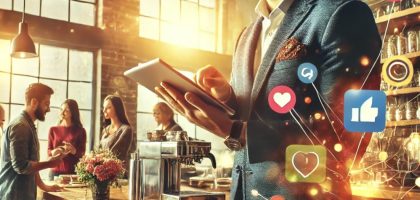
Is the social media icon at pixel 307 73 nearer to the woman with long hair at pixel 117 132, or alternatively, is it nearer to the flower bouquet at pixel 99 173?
the flower bouquet at pixel 99 173

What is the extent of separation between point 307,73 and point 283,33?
12cm

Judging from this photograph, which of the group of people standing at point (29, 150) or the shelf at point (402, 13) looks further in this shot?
the group of people standing at point (29, 150)

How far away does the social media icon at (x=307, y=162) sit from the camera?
0.81 meters

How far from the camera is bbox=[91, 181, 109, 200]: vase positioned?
6.79 ft

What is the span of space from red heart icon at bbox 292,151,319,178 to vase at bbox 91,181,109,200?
4.62 feet

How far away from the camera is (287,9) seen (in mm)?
994

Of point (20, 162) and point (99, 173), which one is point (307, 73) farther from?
point (20, 162)

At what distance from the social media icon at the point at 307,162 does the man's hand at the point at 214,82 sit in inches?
10.9

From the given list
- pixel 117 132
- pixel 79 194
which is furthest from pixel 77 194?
pixel 117 132

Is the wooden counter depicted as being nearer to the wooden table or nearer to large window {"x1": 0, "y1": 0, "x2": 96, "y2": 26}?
the wooden table

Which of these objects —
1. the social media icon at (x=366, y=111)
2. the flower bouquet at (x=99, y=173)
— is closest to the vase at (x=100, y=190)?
the flower bouquet at (x=99, y=173)

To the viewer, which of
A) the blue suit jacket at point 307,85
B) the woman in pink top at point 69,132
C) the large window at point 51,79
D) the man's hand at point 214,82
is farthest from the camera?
the large window at point 51,79

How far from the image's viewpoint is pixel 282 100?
883mm

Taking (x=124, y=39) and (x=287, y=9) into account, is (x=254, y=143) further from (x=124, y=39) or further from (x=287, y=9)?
(x=124, y=39)
